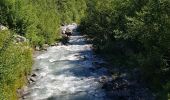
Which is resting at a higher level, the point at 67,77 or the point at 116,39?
the point at 116,39

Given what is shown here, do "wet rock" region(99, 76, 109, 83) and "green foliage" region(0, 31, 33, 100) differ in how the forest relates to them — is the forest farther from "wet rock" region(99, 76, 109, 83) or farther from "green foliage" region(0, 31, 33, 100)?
"wet rock" region(99, 76, 109, 83)

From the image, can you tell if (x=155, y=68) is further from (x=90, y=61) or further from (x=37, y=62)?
(x=37, y=62)

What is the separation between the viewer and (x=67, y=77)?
138 feet

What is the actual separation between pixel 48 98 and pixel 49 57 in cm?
1966

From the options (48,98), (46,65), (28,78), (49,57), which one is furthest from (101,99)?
(49,57)

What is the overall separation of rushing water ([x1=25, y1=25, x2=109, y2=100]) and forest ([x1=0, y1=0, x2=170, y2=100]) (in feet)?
5.92

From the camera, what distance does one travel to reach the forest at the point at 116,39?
1207 inches

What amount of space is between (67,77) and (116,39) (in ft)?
37.7

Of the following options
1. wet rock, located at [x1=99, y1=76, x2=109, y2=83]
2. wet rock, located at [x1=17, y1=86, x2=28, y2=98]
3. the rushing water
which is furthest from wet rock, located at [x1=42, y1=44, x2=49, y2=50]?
wet rock, located at [x1=17, y1=86, x2=28, y2=98]

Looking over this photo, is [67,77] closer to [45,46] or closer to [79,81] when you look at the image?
[79,81]

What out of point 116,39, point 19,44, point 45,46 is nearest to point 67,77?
point 19,44

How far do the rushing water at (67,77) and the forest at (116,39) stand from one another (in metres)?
1.80

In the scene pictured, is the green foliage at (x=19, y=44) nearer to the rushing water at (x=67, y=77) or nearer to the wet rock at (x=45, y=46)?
the wet rock at (x=45, y=46)

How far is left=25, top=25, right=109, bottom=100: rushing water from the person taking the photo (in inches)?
1406
